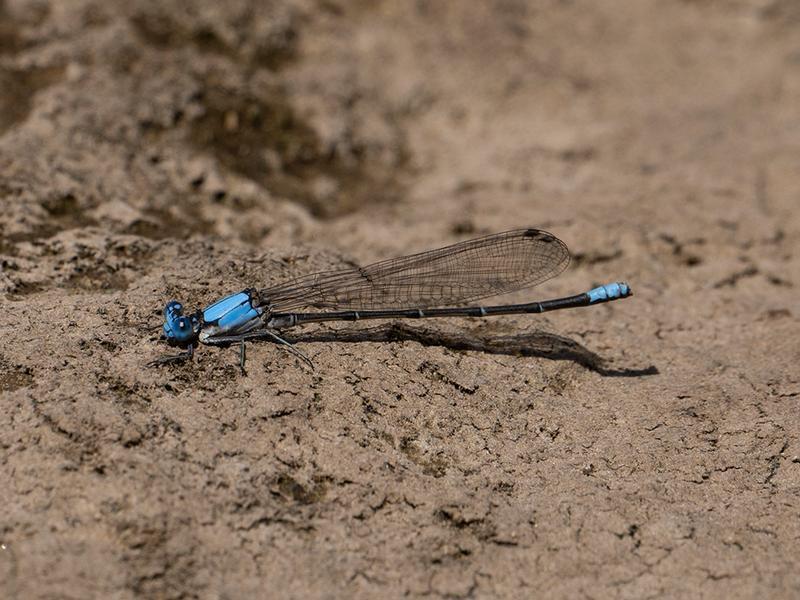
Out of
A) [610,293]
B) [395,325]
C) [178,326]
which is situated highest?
[178,326]

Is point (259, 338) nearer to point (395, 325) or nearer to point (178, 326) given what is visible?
point (178, 326)

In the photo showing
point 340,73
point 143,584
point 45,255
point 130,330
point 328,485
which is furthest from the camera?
point 340,73

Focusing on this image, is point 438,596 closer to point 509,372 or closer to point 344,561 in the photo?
point 344,561

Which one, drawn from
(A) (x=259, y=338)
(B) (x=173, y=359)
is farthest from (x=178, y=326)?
(A) (x=259, y=338)

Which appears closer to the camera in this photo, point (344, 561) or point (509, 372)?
point (344, 561)

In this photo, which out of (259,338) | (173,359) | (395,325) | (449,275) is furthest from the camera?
(449,275)

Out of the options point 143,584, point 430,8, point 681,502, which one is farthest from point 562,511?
point 430,8
